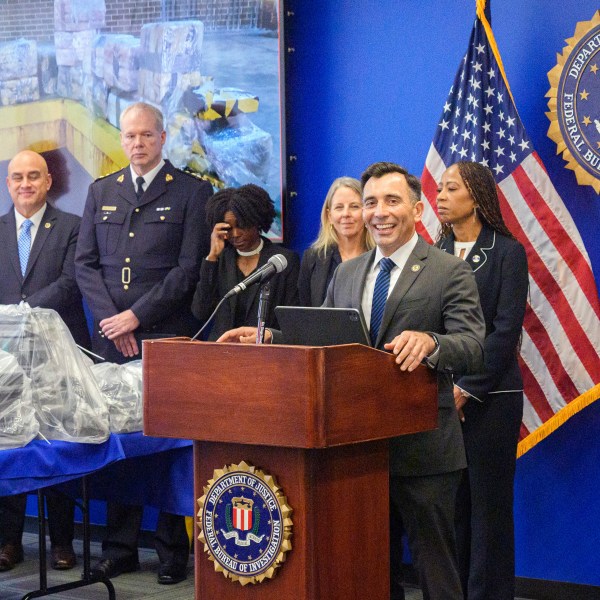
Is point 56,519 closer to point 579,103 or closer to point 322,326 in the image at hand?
point 322,326

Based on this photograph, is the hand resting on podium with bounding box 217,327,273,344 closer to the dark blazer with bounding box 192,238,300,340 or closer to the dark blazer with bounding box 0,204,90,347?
the dark blazer with bounding box 192,238,300,340

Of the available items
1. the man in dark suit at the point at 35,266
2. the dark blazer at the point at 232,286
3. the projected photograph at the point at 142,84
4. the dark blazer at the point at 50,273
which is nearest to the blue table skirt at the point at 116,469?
the dark blazer at the point at 232,286

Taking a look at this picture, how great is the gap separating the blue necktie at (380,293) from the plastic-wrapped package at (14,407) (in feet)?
4.01

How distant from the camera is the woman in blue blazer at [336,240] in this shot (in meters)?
4.63

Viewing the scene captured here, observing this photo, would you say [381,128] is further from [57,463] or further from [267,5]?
[57,463]

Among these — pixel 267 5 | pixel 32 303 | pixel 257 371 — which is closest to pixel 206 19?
pixel 267 5

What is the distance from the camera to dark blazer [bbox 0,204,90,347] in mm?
5449

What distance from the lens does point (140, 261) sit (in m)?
5.19

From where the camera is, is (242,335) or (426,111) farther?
(426,111)

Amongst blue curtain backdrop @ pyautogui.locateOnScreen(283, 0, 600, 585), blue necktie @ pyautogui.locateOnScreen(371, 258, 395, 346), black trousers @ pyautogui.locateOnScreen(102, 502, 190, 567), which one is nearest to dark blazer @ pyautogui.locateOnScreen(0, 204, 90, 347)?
black trousers @ pyautogui.locateOnScreen(102, 502, 190, 567)

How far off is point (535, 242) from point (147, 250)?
5.86 ft

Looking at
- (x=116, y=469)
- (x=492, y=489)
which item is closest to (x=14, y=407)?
(x=116, y=469)

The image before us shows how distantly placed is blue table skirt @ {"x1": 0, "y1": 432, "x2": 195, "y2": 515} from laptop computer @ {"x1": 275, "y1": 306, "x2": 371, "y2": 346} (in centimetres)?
112

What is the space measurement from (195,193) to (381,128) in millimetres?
912
